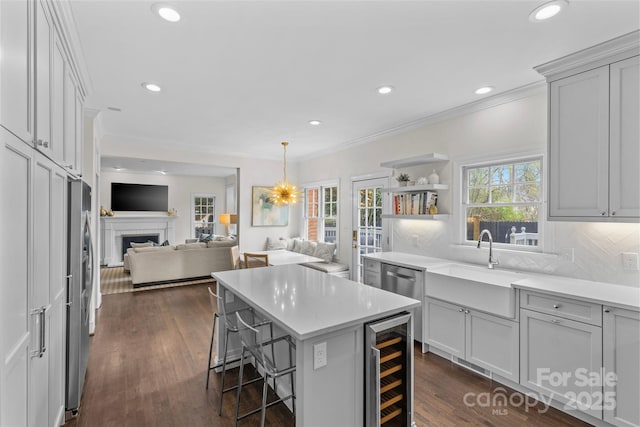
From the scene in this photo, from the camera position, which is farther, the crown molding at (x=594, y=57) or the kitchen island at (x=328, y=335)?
the crown molding at (x=594, y=57)

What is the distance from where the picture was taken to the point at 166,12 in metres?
1.88

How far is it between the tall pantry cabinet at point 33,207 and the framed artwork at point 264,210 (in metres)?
4.31

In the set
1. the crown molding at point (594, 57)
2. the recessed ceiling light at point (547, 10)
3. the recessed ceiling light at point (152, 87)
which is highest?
the recessed ceiling light at point (152, 87)

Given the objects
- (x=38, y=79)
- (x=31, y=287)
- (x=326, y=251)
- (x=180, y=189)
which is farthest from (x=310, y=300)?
(x=180, y=189)

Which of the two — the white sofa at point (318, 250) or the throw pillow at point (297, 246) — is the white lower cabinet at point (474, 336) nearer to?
the white sofa at point (318, 250)

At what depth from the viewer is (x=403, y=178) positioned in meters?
4.01

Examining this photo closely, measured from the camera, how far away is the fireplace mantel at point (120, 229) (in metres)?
8.02

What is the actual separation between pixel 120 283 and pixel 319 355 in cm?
612

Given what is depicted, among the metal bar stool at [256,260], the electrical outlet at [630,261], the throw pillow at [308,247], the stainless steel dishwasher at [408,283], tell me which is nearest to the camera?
the electrical outlet at [630,261]

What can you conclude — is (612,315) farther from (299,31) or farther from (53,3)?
(53,3)

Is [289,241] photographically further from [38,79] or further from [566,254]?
[38,79]

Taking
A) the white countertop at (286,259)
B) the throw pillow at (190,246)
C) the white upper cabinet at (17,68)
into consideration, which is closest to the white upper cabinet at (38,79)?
the white upper cabinet at (17,68)

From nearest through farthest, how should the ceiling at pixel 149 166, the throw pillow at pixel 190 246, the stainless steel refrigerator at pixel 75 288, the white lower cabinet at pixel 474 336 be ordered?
the stainless steel refrigerator at pixel 75 288 → the white lower cabinet at pixel 474 336 → the ceiling at pixel 149 166 → the throw pillow at pixel 190 246

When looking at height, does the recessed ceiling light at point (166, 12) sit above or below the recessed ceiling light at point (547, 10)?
above
